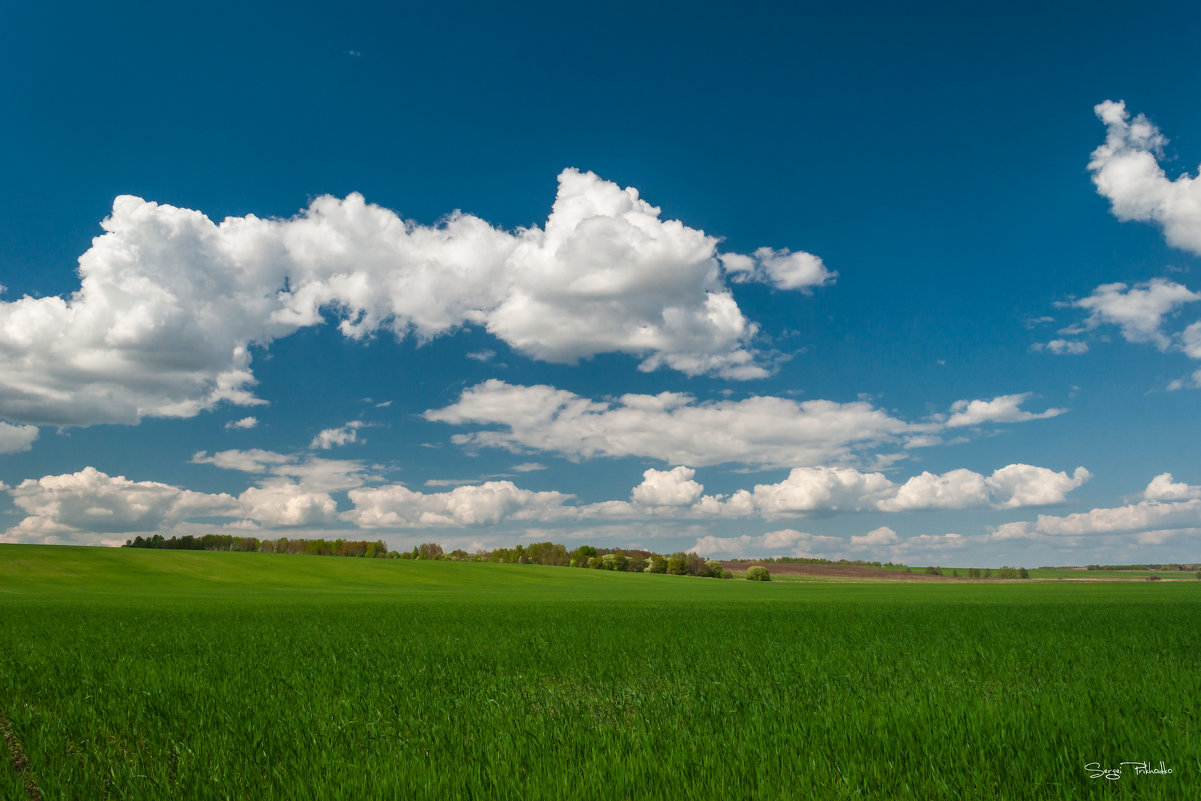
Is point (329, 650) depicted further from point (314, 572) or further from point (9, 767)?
point (314, 572)

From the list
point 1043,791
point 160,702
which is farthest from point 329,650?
point 1043,791

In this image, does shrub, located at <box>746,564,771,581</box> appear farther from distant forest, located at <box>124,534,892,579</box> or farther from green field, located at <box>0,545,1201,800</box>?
green field, located at <box>0,545,1201,800</box>

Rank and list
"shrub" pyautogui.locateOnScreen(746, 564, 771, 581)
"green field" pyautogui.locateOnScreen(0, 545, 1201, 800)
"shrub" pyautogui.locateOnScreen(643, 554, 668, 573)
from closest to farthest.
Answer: "green field" pyautogui.locateOnScreen(0, 545, 1201, 800), "shrub" pyautogui.locateOnScreen(746, 564, 771, 581), "shrub" pyautogui.locateOnScreen(643, 554, 668, 573)

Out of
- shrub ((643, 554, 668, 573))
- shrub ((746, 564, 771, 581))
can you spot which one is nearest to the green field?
shrub ((746, 564, 771, 581))

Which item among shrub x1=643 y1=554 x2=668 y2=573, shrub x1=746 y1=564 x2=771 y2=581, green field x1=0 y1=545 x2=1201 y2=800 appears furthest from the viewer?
shrub x1=643 y1=554 x2=668 y2=573

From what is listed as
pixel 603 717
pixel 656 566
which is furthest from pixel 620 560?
pixel 603 717

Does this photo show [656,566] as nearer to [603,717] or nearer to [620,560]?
[620,560]

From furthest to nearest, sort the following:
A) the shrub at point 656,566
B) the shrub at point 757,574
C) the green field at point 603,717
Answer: the shrub at point 656,566 → the shrub at point 757,574 → the green field at point 603,717

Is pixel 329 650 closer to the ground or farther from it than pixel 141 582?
farther from it

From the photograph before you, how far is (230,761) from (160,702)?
2.93 metres

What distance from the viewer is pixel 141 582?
2891 inches

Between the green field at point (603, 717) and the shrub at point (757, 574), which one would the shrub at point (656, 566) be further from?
the green field at point (603, 717)

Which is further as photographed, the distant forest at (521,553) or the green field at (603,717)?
the distant forest at (521,553)

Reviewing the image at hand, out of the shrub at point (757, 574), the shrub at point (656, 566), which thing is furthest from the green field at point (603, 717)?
the shrub at point (656, 566)
